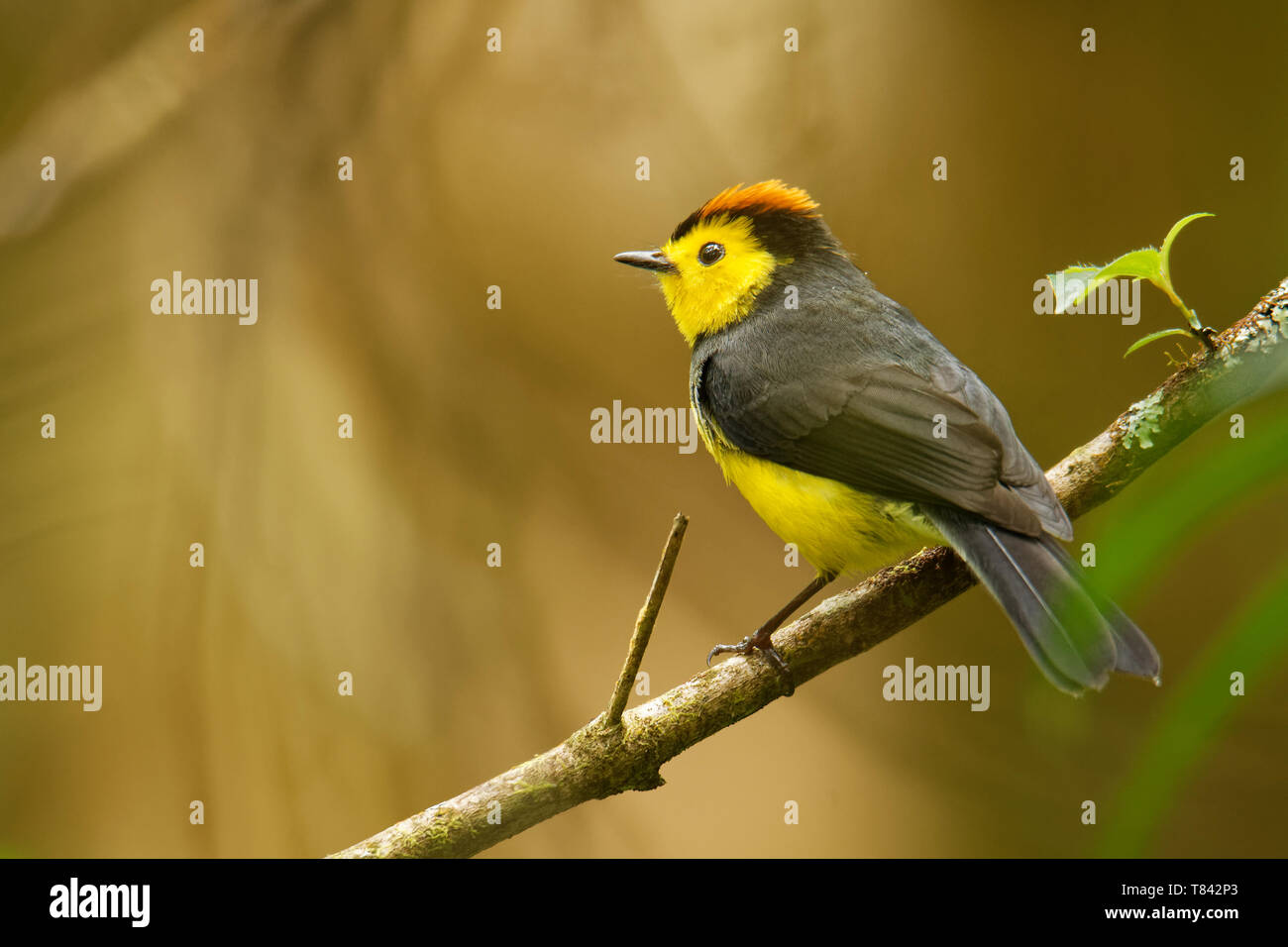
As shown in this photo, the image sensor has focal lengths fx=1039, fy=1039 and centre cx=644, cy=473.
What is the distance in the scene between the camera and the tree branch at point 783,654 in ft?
Result: 6.15

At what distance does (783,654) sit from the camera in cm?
219

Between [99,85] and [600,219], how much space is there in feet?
5.08

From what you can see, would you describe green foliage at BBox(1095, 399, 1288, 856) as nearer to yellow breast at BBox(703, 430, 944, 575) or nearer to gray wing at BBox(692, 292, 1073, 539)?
gray wing at BBox(692, 292, 1073, 539)

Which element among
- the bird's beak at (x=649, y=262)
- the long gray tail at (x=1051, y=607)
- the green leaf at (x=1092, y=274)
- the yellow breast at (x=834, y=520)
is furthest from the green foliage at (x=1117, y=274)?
the bird's beak at (x=649, y=262)

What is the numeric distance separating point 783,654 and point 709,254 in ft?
4.25

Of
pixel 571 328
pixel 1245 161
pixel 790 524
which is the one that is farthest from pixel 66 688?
pixel 1245 161

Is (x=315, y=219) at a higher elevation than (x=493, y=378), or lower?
higher

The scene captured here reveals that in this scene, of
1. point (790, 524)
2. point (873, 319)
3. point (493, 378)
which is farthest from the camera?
point (493, 378)

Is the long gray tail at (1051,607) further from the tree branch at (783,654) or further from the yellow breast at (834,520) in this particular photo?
the tree branch at (783,654)

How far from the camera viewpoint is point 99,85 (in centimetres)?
311

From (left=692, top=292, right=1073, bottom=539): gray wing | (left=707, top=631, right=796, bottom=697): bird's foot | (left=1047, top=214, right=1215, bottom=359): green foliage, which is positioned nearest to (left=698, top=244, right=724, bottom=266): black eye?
(left=692, top=292, right=1073, bottom=539): gray wing

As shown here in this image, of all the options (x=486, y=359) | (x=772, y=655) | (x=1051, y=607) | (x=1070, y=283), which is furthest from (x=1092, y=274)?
(x=486, y=359)

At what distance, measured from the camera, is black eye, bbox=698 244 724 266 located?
9.80 ft

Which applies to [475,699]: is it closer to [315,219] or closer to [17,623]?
[17,623]
